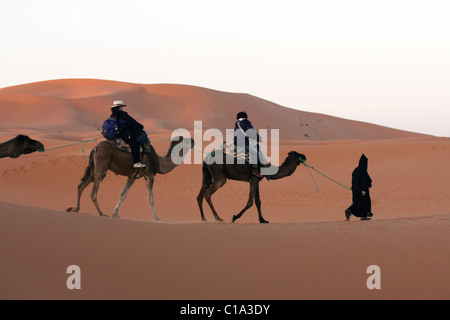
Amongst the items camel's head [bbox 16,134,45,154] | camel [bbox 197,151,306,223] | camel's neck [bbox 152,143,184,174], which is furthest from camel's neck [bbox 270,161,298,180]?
camel's head [bbox 16,134,45,154]

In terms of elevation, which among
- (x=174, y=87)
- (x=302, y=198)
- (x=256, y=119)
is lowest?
(x=302, y=198)

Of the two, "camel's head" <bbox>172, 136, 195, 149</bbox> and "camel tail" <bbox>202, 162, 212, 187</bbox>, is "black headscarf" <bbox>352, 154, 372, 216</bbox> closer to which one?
"camel tail" <bbox>202, 162, 212, 187</bbox>

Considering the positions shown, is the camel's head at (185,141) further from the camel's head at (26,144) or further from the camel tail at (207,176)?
the camel's head at (26,144)

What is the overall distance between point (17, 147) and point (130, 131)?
241 cm

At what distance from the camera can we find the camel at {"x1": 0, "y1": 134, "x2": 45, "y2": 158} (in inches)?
352

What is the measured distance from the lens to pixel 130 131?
1096 centimetres

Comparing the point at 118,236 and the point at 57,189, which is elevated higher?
the point at 57,189

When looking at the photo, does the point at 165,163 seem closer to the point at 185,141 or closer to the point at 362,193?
the point at 185,141

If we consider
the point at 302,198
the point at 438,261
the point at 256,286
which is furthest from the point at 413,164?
the point at 256,286

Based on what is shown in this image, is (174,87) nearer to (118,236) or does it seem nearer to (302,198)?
(302,198)

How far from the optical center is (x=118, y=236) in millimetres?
7129

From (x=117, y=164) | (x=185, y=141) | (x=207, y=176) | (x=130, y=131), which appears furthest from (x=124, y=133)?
(x=207, y=176)

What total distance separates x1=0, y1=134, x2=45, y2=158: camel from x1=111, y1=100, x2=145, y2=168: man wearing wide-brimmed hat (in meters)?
1.86
